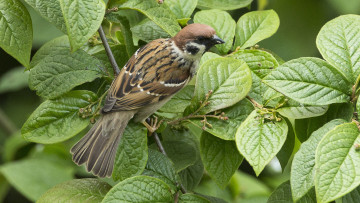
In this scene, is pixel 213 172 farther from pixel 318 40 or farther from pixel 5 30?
pixel 5 30

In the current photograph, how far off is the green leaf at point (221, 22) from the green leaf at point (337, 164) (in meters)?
0.65

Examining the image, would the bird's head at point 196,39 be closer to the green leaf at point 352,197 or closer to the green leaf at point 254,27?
the green leaf at point 254,27

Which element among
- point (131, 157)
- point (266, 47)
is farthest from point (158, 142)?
point (266, 47)

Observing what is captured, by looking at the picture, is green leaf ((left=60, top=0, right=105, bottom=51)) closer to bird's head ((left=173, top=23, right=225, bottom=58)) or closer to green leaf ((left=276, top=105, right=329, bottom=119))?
bird's head ((left=173, top=23, right=225, bottom=58))

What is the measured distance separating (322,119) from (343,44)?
259 millimetres

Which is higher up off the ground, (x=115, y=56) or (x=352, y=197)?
(x=115, y=56)

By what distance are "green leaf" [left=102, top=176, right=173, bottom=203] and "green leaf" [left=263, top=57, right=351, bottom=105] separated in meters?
0.47

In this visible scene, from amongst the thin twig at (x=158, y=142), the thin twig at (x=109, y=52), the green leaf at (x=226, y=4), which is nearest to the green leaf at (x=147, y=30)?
the thin twig at (x=109, y=52)

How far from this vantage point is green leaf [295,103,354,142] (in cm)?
174

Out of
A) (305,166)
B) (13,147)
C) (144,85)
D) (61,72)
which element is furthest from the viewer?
(13,147)

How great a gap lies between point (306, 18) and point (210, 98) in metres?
1.84

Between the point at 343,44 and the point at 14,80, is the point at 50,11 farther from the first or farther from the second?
the point at 14,80

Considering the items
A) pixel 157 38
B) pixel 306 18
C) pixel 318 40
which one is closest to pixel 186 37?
pixel 157 38

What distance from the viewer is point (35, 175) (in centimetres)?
301
